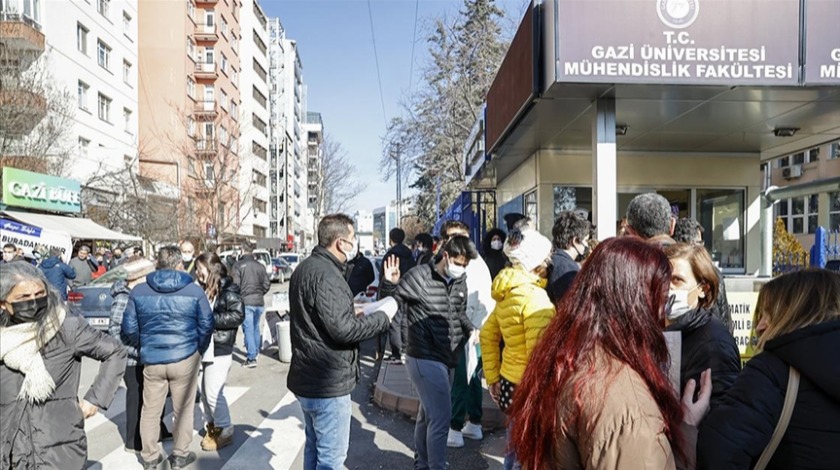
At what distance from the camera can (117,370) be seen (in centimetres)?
302

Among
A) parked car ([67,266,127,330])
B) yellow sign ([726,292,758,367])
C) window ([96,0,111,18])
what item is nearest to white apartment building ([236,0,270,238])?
window ([96,0,111,18])

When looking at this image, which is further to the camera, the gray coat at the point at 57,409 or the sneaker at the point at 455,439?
the sneaker at the point at 455,439

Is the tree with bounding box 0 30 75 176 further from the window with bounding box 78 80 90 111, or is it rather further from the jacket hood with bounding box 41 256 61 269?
the jacket hood with bounding box 41 256 61 269

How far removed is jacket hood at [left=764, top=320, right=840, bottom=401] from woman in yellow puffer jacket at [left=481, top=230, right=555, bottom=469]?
146cm

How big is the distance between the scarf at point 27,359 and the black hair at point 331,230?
1.61m

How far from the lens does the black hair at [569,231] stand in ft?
12.4

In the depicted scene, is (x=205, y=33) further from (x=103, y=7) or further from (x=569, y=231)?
(x=569, y=231)

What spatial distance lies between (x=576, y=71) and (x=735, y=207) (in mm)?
7278

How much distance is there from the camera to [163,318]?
4020 millimetres

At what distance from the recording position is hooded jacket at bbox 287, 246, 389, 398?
3043 millimetres

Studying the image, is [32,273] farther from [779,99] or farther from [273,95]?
[273,95]

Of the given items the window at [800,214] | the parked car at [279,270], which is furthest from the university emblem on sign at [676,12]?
the window at [800,214]

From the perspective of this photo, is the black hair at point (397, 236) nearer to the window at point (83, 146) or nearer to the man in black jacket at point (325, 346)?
the man in black jacket at point (325, 346)

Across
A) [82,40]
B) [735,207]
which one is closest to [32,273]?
[735,207]
